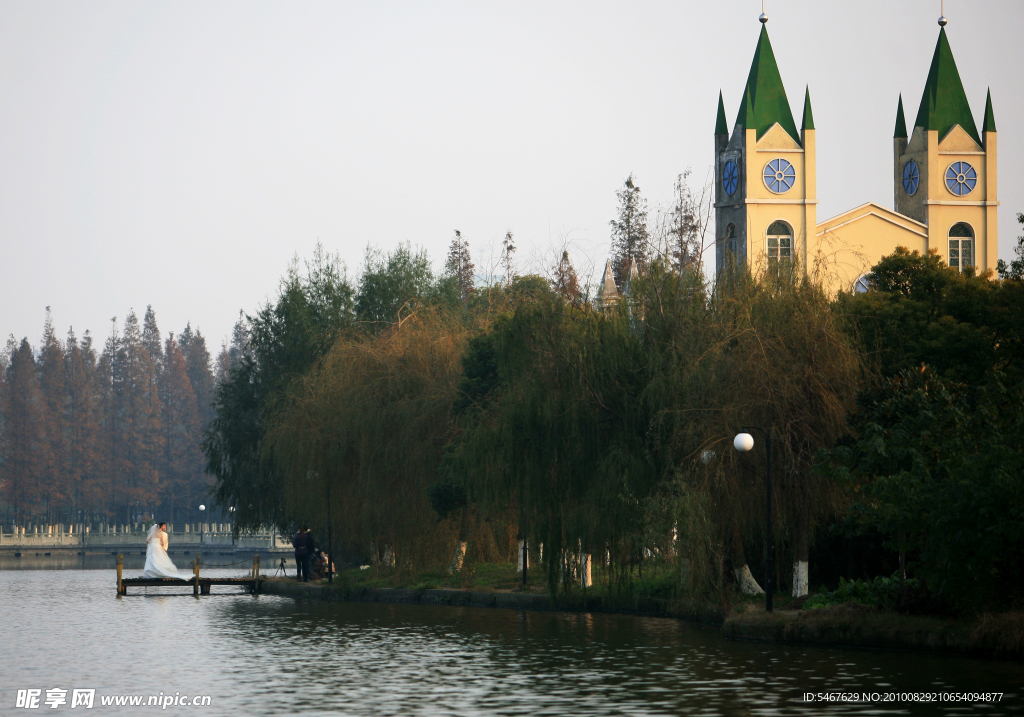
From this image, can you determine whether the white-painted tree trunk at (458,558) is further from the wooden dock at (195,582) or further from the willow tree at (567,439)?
the wooden dock at (195,582)

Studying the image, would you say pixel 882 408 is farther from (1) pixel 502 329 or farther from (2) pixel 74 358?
(2) pixel 74 358

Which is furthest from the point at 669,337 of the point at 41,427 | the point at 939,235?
the point at 41,427

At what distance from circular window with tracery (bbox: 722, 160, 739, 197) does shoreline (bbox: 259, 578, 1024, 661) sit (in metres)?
43.6

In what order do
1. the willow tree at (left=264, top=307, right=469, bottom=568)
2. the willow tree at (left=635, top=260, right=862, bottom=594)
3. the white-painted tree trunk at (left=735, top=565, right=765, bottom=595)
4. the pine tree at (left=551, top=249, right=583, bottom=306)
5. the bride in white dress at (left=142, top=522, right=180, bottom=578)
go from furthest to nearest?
1. the bride in white dress at (left=142, top=522, right=180, bottom=578)
2. the willow tree at (left=264, top=307, right=469, bottom=568)
3. the pine tree at (left=551, top=249, right=583, bottom=306)
4. the white-painted tree trunk at (left=735, top=565, right=765, bottom=595)
5. the willow tree at (left=635, top=260, right=862, bottom=594)

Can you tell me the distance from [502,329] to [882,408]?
10450 millimetres

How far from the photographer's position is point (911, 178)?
70938 millimetres

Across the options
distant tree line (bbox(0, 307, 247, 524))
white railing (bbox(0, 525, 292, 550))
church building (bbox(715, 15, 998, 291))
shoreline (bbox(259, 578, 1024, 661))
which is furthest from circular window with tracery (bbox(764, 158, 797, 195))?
distant tree line (bbox(0, 307, 247, 524))

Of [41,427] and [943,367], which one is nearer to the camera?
[943,367]

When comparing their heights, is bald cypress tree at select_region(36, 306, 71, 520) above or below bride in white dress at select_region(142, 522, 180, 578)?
above

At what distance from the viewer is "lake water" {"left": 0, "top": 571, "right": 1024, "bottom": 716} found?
1516 cm

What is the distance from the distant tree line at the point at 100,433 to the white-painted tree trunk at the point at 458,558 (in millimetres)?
65103

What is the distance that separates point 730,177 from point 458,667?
5500 cm

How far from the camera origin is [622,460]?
1085 inches

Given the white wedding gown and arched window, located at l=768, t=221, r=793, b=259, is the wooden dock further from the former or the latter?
arched window, located at l=768, t=221, r=793, b=259
